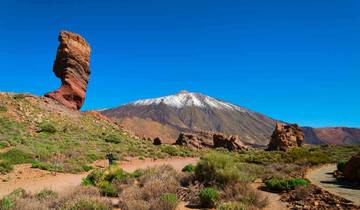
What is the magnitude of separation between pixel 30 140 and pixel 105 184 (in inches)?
783

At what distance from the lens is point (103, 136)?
4272 cm

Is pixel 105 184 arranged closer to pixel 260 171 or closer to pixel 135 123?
pixel 260 171

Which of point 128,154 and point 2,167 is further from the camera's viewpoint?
point 128,154

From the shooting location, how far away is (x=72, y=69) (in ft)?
158

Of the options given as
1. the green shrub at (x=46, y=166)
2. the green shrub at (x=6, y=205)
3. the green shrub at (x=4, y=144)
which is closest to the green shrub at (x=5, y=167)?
the green shrub at (x=46, y=166)

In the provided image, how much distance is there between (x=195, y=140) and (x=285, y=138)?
1337 cm

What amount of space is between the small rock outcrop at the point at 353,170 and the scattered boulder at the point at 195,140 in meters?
34.7

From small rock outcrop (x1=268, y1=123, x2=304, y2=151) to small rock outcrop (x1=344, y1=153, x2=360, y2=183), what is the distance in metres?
33.8

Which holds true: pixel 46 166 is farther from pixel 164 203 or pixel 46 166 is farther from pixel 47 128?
pixel 47 128

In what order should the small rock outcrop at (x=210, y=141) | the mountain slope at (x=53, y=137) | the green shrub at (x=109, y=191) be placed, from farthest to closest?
1. the small rock outcrop at (x=210, y=141)
2. the mountain slope at (x=53, y=137)
3. the green shrub at (x=109, y=191)

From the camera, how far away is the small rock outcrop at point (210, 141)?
51.9 meters

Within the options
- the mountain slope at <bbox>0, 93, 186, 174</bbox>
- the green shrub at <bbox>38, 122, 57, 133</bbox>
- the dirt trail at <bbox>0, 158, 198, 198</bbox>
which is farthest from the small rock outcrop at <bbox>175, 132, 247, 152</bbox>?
the dirt trail at <bbox>0, 158, 198, 198</bbox>

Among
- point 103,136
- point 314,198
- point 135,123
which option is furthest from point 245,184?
point 135,123

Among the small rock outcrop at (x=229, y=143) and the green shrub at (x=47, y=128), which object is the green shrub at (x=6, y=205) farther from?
the small rock outcrop at (x=229, y=143)
